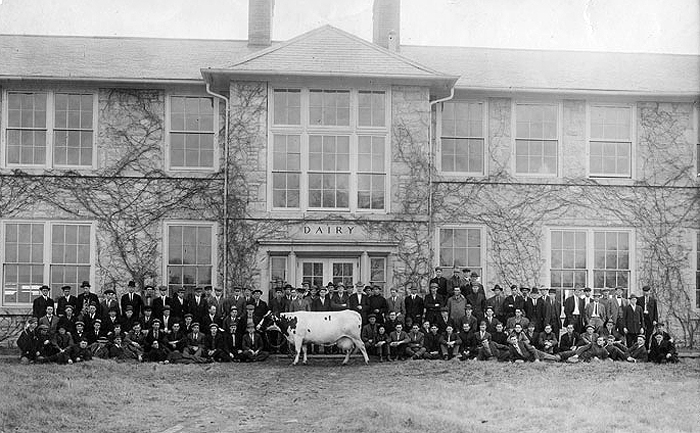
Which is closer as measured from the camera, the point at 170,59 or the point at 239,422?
the point at 239,422

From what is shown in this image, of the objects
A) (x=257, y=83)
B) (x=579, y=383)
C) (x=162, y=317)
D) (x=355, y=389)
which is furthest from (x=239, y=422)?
(x=257, y=83)

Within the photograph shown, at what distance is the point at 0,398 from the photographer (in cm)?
1109

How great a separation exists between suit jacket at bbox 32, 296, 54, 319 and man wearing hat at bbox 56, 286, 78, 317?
163 mm

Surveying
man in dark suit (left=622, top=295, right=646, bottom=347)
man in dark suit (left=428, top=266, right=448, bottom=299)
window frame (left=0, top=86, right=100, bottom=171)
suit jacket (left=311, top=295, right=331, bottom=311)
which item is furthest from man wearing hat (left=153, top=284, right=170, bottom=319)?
man in dark suit (left=622, top=295, right=646, bottom=347)

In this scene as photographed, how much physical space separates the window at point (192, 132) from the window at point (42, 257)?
2.63 metres

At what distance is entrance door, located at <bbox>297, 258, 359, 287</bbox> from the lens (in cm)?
1906

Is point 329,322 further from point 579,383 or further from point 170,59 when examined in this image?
point 170,59

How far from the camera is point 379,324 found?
17.5 meters

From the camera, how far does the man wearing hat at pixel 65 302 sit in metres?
17.3

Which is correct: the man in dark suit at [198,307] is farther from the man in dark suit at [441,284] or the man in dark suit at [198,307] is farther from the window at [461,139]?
the window at [461,139]

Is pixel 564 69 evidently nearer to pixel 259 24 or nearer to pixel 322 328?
pixel 259 24

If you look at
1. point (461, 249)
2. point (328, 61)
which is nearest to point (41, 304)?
point (328, 61)

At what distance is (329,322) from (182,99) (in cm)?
673

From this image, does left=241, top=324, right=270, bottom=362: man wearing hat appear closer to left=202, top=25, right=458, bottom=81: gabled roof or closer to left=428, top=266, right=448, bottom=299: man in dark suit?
left=428, top=266, right=448, bottom=299: man in dark suit
